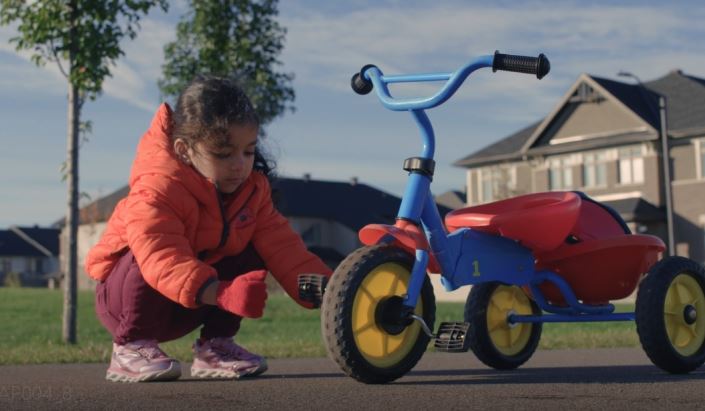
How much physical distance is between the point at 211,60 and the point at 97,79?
33.5ft

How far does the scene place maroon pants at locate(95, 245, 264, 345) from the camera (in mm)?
4195

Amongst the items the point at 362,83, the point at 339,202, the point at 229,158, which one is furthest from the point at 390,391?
the point at 339,202

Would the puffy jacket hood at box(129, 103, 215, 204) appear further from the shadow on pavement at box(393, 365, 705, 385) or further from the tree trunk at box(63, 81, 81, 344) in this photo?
the tree trunk at box(63, 81, 81, 344)

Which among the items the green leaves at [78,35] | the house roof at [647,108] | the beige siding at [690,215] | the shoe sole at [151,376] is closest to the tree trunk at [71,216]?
the green leaves at [78,35]

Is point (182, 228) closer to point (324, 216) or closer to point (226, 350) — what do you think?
point (226, 350)

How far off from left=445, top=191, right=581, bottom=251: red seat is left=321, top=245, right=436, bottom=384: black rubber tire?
629 mm

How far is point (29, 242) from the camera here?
343 feet

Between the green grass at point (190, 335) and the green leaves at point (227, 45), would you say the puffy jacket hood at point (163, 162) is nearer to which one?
the green grass at point (190, 335)

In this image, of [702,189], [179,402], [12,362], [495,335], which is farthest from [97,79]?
[702,189]

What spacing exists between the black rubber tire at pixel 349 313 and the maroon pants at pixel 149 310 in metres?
0.71

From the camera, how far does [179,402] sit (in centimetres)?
344

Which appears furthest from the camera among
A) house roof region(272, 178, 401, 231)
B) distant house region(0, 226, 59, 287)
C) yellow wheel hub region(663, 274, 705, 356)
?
distant house region(0, 226, 59, 287)

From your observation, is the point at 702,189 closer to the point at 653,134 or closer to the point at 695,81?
the point at 653,134

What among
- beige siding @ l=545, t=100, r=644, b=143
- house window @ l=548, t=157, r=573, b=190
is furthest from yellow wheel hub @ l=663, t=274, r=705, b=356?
house window @ l=548, t=157, r=573, b=190
